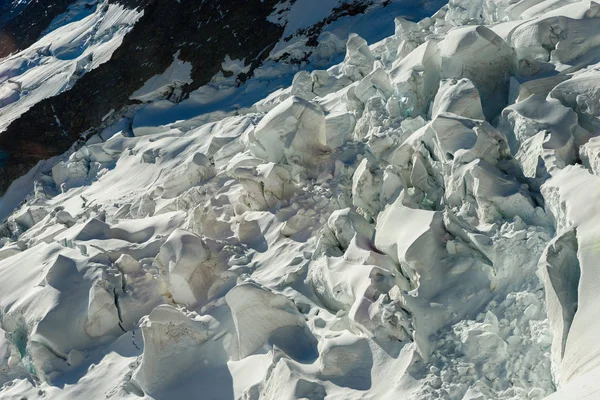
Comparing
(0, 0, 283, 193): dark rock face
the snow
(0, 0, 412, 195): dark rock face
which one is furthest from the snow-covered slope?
the snow

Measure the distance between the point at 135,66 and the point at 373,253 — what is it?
1156 centimetres

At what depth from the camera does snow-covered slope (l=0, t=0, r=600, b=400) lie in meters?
4.47

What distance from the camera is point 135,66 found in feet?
51.8

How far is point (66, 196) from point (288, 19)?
6.00m

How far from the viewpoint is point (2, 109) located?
16.6m

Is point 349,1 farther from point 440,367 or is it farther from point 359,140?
point 440,367

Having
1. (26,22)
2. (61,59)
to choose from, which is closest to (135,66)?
(61,59)

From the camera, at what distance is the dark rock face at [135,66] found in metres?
15.0

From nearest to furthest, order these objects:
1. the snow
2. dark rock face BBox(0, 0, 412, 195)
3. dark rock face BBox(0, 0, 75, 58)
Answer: dark rock face BBox(0, 0, 412, 195)
the snow
dark rock face BBox(0, 0, 75, 58)

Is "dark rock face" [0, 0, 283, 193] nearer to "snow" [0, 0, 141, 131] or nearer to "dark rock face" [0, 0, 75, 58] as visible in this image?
"snow" [0, 0, 141, 131]

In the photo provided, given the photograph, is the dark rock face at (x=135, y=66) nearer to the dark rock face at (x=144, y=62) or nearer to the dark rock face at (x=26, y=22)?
the dark rock face at (x=144, y=62)

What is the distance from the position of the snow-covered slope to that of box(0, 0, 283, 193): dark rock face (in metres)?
5.68

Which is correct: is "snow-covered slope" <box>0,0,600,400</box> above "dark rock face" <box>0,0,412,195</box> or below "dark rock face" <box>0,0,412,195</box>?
above

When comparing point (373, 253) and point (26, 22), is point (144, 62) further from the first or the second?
point (373, 253)
